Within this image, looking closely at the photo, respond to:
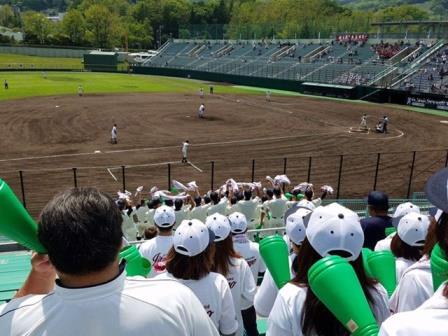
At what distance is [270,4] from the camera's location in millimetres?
139250

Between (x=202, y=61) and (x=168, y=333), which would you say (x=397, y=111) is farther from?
(x=202, y=61)

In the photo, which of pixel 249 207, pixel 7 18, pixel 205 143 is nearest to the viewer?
pixel 249 207

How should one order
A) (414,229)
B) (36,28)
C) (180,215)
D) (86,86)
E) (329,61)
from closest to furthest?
(414,229)
(180,215)
(86,86)
(329,61)
(36,28)

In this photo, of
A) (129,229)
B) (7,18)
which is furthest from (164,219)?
(7,18)

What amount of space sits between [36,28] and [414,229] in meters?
137

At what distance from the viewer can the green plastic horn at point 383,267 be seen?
11.1 ft

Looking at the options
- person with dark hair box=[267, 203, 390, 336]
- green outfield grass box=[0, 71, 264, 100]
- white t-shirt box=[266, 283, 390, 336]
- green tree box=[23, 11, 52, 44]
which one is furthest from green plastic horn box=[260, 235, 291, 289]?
green tree box=[23, 11, 52, 44]

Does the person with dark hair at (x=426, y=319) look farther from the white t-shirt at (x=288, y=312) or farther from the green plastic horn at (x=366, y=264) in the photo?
the green plastic horn at (x=366, y=264)

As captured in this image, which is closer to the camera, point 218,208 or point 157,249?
point 157,249

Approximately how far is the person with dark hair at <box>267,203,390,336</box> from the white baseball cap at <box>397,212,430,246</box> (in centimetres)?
163

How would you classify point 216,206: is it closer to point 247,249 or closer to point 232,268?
point 247,249

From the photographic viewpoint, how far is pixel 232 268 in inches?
172

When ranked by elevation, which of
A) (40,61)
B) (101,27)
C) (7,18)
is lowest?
(40,61)

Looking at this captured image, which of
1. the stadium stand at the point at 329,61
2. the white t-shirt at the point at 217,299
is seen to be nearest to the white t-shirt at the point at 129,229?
the white t-shirt at the point at 217,299
